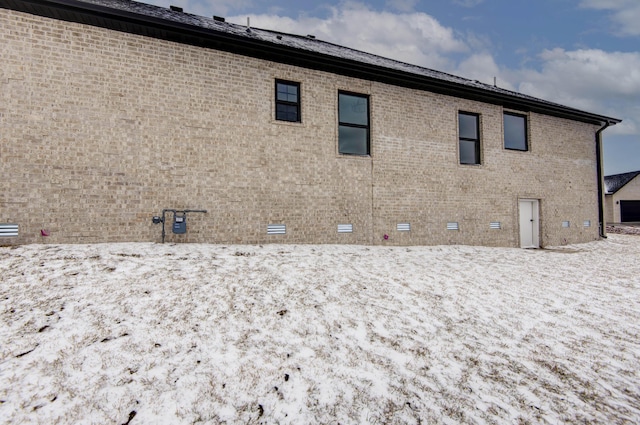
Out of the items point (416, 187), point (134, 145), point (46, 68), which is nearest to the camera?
point (46, 68)

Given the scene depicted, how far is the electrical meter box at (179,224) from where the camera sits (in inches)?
304

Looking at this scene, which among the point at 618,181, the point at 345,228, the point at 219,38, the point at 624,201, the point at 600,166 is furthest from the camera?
the point at 618,181

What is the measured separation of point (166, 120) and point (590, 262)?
42.2ft

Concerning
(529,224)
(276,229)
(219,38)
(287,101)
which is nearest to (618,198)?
(529,224)

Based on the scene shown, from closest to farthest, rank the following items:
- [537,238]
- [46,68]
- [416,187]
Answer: [46,68] → [416,187] → [537,238]

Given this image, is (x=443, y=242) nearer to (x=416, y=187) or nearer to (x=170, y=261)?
(x=416, y=187)

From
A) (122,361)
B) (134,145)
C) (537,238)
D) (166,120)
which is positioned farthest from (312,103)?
(537,238)

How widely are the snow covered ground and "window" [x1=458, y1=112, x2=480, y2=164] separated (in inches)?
257

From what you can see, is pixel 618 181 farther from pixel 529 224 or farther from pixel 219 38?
pixel 219 38

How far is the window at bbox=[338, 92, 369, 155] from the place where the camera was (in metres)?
10.1

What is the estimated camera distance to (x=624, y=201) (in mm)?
33125

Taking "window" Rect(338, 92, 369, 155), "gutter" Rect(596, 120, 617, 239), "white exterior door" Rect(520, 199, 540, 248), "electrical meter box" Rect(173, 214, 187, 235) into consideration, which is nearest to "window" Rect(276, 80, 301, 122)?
"window" Rect(338, 92, 369, 155)

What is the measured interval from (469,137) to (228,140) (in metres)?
9.03

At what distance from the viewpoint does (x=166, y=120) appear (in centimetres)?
798
